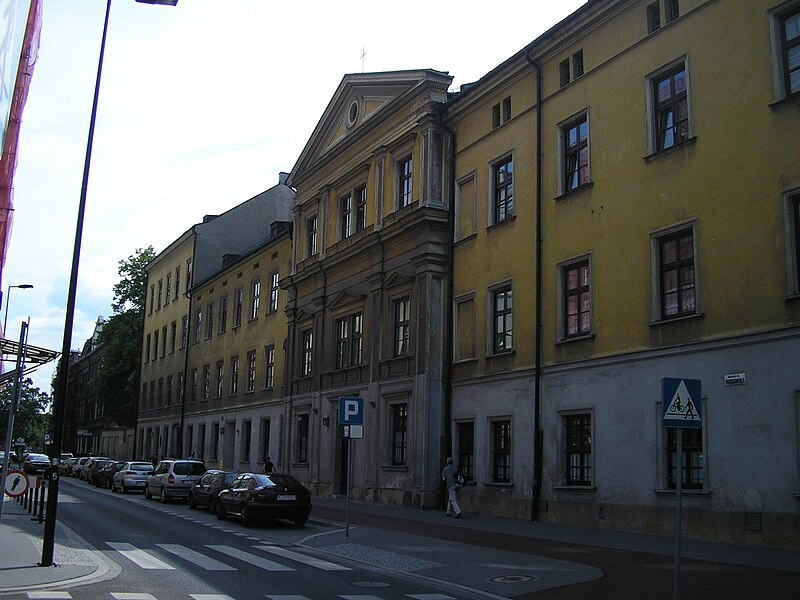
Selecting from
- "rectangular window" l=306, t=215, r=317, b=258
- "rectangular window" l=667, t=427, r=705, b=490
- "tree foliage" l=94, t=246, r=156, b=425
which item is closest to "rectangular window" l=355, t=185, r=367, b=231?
"rectangular window" l=306, t=215, r=317, b=258

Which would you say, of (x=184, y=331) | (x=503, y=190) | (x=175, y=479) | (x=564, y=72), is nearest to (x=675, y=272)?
(x=564, y=72)

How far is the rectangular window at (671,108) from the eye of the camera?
19.8 metres

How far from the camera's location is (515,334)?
24812 mm

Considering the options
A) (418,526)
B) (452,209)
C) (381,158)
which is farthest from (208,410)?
(418,526)

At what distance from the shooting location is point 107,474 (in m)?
44.4

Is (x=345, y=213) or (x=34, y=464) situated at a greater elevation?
(x=345, y=213)

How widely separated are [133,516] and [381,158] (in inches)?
619

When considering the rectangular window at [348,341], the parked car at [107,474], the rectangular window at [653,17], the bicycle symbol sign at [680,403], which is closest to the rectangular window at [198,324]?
the parked car at [107,474]

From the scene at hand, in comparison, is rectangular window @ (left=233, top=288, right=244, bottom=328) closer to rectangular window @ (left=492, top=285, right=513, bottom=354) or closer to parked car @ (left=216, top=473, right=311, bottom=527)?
rectangular window @ (left=492, top=285, right=513, bottom=354)

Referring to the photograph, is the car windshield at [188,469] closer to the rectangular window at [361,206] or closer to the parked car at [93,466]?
the rectangular window at [361,206]

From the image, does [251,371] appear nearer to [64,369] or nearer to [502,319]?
[502,319]

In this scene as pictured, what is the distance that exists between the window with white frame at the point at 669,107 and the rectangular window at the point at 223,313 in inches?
1381

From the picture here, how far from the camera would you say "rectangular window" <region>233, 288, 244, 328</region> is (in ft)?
162

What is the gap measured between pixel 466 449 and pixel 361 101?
15.0m
